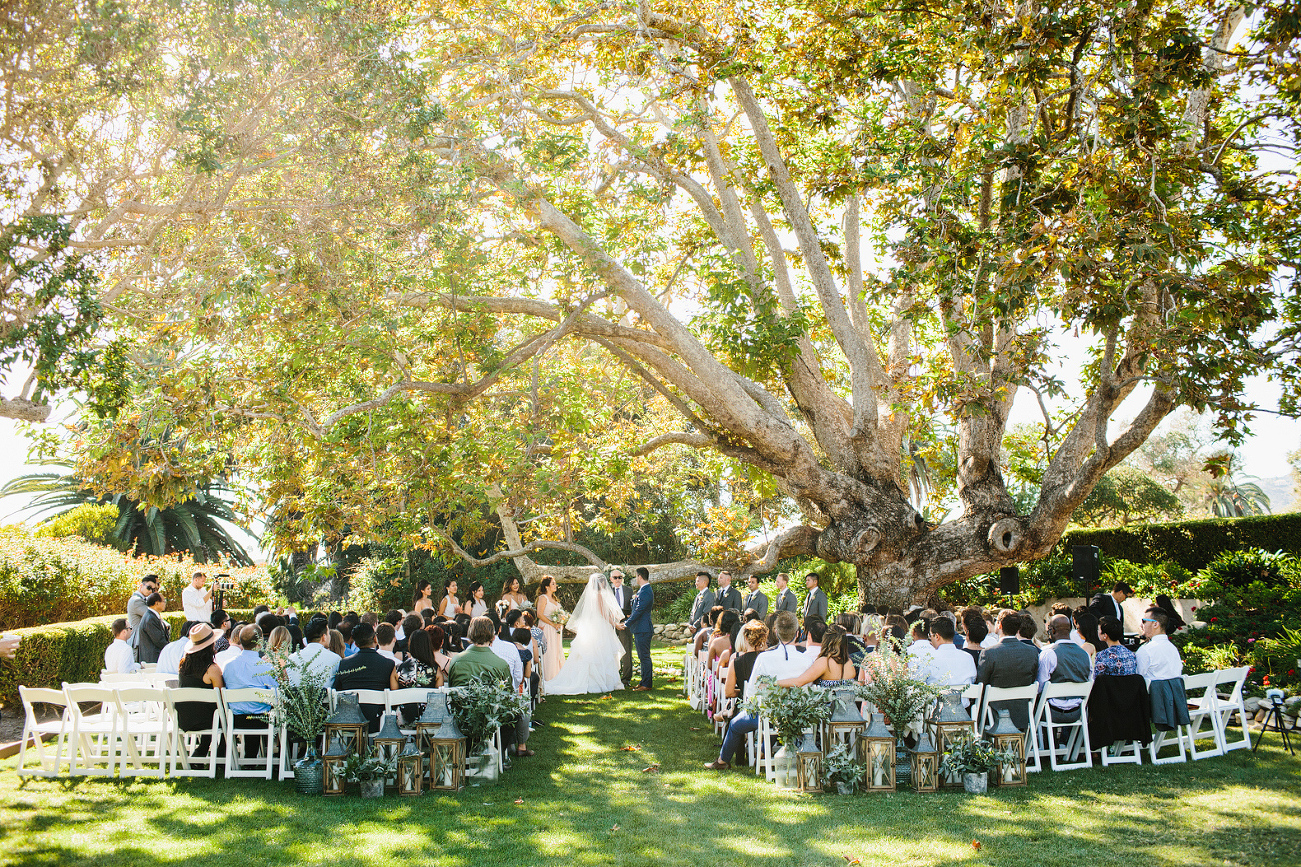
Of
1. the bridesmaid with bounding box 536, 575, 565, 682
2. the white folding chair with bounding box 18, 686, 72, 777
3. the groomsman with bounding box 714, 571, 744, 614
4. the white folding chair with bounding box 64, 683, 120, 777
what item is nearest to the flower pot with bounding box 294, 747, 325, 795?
the white folding chair with bounding box 64, 683, 120, 777

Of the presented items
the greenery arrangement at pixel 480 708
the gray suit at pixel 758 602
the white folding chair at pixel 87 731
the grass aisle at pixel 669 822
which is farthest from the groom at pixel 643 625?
the white folding chair at pixel 87 731

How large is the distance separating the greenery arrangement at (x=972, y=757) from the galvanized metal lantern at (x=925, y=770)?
109 mm

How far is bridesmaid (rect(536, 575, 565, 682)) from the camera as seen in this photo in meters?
12.5

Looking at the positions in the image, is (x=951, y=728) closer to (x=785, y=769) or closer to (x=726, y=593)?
(x=785, y=769)

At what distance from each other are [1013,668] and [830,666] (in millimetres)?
1565

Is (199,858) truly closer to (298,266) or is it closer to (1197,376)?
(298,266)

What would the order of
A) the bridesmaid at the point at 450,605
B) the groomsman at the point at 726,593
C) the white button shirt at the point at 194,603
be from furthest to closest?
the groomsman at the point at 726,593, the bridesmaid at the point at 450,605, the white button shirt at the point at 194,603

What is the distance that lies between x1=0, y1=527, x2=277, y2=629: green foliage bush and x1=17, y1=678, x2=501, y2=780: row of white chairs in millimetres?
5164

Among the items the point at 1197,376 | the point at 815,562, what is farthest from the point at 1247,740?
the point at 815,562

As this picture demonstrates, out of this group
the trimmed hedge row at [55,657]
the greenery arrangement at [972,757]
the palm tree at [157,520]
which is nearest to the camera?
the greenery arrangement at [972,757]

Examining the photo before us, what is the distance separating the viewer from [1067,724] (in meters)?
7.29

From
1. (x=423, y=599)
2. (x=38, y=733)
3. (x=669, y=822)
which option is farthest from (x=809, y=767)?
(x=423, y=599)

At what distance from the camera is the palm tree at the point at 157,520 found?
24016 millimetres

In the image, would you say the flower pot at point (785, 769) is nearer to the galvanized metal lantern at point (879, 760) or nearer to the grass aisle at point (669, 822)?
the grass aisle at point (669, 822)
